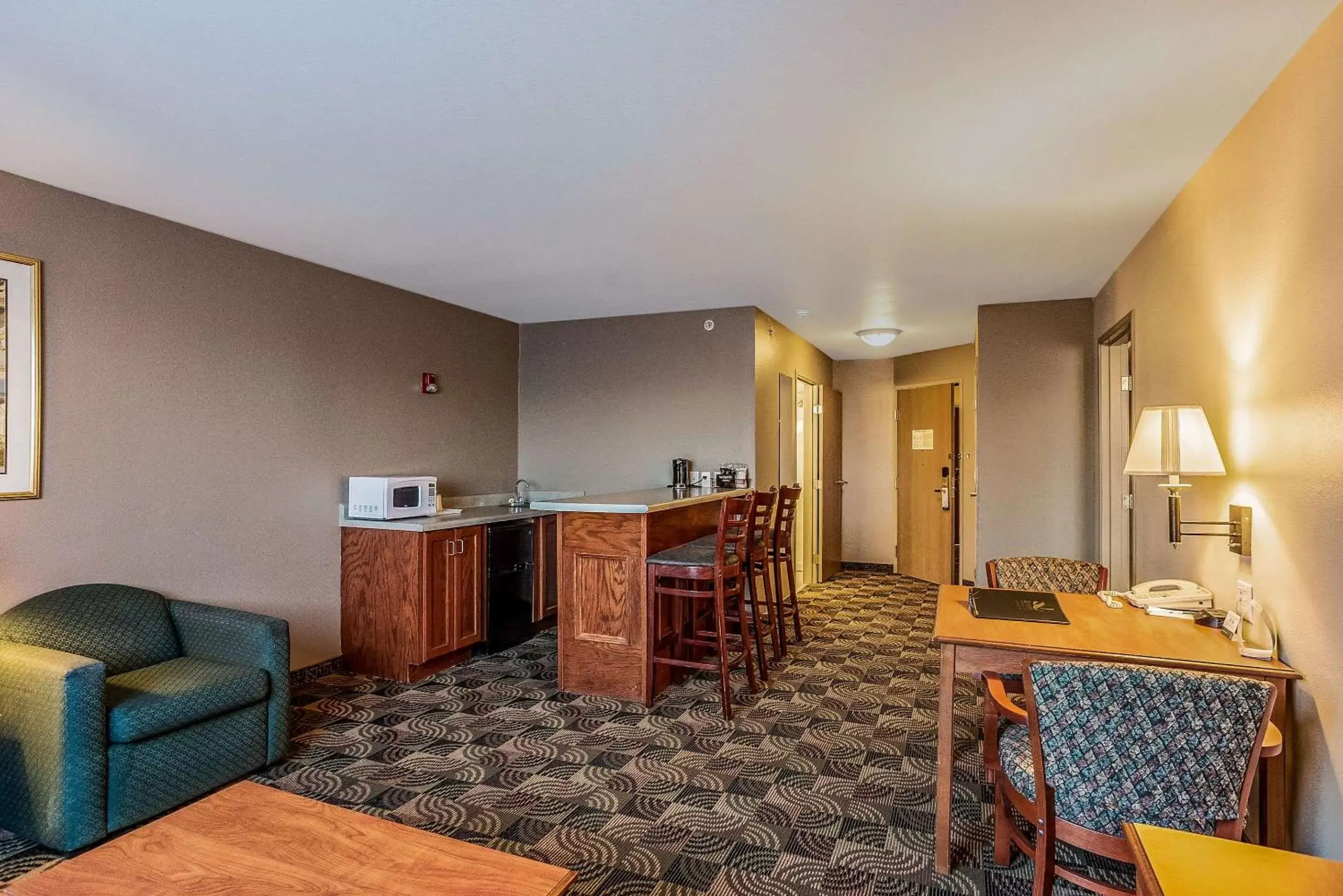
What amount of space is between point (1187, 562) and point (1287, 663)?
1043mm

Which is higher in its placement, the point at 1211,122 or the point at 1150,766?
the point at 1211,122

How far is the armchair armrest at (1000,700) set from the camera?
211 centimetres

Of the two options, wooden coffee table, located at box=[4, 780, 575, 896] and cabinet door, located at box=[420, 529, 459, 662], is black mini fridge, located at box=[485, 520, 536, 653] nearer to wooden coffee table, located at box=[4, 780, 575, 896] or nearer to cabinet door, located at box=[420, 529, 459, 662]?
cabinet door, located at box=[420, 529, 459, 662]

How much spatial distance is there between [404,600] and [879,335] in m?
4.39

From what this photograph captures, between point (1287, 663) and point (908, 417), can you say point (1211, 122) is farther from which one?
point (908, 417)

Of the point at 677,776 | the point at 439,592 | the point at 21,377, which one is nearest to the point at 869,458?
the point at 439,592

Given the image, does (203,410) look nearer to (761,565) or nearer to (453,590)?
(453,590)

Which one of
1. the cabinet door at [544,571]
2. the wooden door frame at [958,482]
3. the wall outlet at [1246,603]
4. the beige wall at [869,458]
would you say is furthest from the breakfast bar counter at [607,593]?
the beige wall at [869,458]

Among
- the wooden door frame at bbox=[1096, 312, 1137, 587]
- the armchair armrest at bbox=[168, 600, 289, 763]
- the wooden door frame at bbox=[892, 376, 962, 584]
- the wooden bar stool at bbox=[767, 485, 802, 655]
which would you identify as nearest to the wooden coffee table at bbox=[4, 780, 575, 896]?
the armchair armrest at bbox=[168, 600, 289, 763]

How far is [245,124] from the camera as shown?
8.06ft

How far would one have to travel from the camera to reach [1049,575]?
10.6 ft

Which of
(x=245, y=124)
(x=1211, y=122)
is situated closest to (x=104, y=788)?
(x=245, y=124)

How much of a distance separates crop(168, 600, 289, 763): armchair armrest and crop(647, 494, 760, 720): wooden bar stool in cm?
173

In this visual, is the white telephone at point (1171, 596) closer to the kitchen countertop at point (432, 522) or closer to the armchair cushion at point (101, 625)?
the kitchen countertop at point (432, 522)
